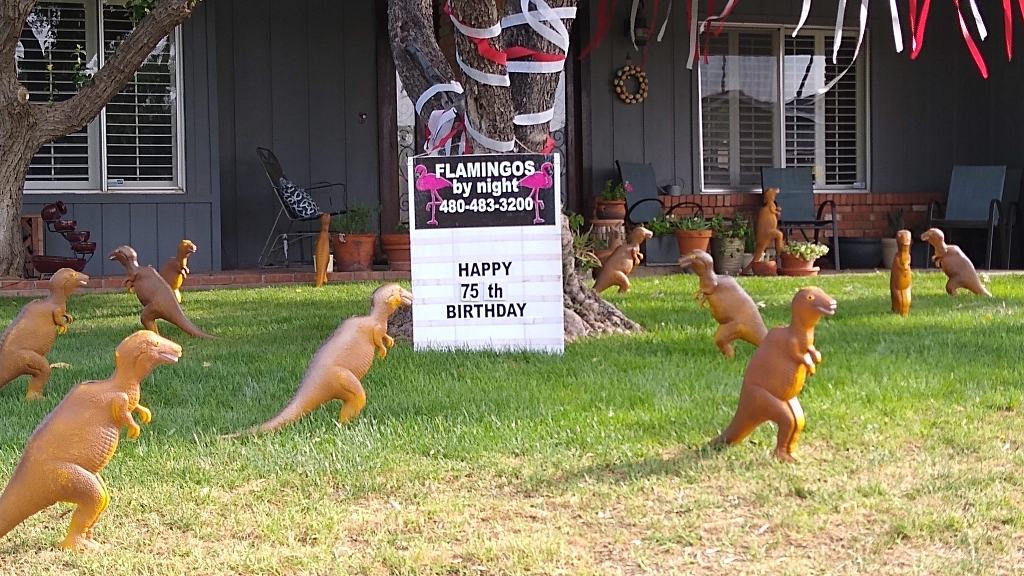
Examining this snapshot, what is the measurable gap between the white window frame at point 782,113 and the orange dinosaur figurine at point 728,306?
281 inches

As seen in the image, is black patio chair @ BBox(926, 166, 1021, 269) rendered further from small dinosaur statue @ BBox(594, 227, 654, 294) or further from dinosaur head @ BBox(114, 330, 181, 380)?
dinosaur head @ BBox(114, 330, 181, 380)

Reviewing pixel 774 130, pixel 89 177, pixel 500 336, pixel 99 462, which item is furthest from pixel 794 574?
pixel 774 130

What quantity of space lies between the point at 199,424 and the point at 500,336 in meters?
1.93

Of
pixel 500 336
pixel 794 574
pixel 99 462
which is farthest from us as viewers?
pixel 500 336

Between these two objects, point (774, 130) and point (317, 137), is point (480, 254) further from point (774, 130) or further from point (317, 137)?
point (774, 130)

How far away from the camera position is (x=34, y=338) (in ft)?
14.7

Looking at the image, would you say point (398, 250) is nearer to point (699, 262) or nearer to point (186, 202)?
point (186, 202)

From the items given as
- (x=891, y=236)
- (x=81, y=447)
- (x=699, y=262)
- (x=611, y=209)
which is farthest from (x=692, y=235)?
(x=81, y=447)

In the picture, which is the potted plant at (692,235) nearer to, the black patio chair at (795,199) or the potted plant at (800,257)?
the potted plant at (800,257)

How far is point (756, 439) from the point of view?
3709 millimetres

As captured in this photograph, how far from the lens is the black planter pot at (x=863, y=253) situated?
11555mm

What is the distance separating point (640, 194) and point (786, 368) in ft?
27.2

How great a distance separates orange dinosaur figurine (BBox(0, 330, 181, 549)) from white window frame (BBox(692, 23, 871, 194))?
983 cm

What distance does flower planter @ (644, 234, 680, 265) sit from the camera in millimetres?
10938
